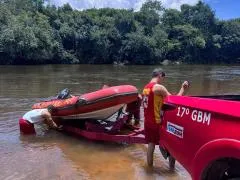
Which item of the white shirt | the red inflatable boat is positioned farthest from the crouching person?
the red inflatable boat

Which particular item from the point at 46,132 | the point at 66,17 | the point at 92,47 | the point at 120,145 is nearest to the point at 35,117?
the point at 46,132

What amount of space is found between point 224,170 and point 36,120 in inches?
213

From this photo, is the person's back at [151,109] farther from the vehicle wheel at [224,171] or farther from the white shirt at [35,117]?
the white shirt at [35,117]

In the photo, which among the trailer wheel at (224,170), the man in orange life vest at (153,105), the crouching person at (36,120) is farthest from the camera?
the crouching person at (36,120)

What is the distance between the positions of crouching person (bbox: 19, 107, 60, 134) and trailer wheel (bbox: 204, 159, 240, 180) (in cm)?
510

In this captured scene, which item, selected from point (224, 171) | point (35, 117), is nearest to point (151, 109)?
point (224, 171)

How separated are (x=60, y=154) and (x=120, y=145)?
1.11 m

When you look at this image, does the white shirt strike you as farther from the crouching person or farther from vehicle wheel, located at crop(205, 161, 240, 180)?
vehicle wheel, located at crop(205, 161, 240, 180)

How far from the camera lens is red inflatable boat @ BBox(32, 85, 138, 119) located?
7.22 metres

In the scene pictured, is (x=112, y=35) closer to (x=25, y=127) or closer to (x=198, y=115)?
(x=25, y=127)

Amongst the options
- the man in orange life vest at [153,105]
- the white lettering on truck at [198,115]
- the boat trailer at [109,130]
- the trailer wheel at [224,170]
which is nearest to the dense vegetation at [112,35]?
the boat trailer at [109,130]

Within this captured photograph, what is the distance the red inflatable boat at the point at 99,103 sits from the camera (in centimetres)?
722

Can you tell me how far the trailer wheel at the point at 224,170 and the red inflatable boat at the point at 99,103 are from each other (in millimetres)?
4145

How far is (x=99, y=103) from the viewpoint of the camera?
7262mm
